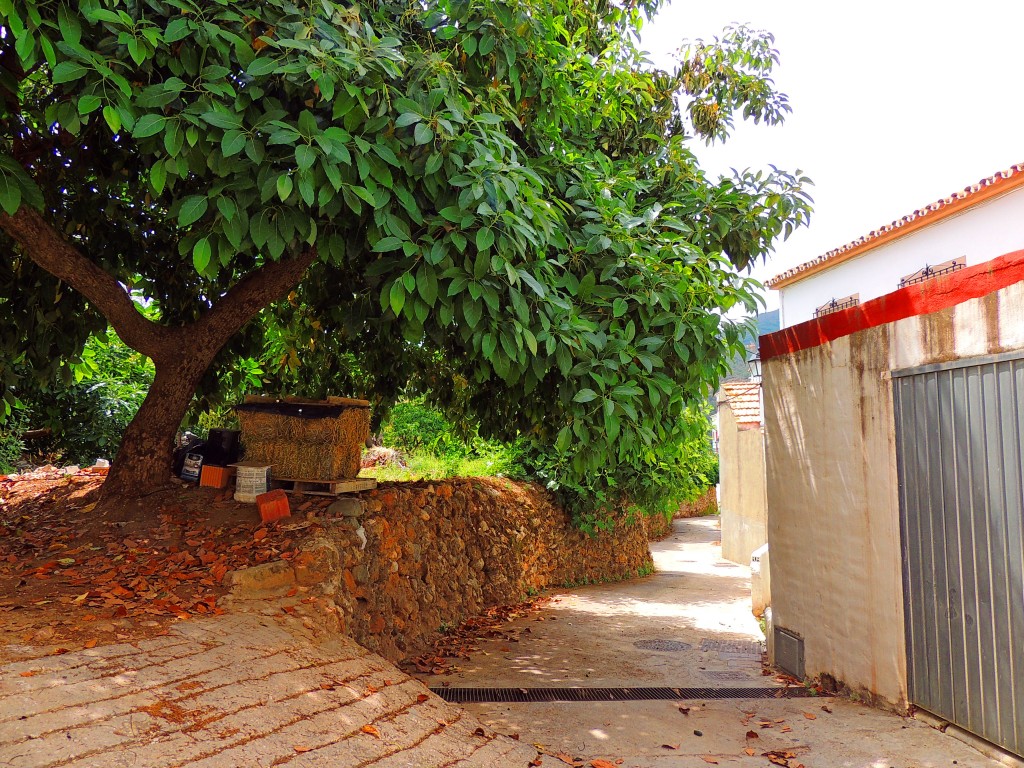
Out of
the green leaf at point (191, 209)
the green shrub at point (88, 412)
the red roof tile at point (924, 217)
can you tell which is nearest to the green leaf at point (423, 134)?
the green leaf at point (191, 209)

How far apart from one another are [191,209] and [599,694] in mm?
4267

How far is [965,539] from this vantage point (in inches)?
152

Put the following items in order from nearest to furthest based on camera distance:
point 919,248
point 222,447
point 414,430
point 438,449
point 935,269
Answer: point 222,447
point 935,269
point 919,248
point 438,449
point 414,430

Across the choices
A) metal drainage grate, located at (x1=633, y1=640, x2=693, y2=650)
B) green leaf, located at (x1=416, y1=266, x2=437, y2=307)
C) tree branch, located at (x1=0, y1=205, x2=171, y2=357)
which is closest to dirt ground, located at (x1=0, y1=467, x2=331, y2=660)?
tree branch, located at (x1=0, y1=205, x2=171, y2=357)

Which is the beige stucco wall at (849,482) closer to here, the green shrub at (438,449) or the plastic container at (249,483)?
the plastic container at (249,483)

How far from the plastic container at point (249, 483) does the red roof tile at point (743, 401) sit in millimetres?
11396

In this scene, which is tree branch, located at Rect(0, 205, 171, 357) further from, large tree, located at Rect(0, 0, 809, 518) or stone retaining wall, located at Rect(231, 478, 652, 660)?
stone retaining wall, located at Rect(231, 478, 652, 660)

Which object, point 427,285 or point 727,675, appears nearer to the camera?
point 427,285

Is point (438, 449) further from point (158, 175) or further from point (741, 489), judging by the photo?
point (158, 175)

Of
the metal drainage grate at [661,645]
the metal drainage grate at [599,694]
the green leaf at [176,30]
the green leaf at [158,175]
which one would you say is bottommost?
the metal drainage grate at [661,645]

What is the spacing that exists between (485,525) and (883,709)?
18.5ft

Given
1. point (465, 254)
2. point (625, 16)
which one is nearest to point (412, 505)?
point (465, 254)

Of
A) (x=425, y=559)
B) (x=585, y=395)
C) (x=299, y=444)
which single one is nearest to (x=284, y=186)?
(x=585, y=395)

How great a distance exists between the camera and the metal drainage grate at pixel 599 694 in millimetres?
5367
